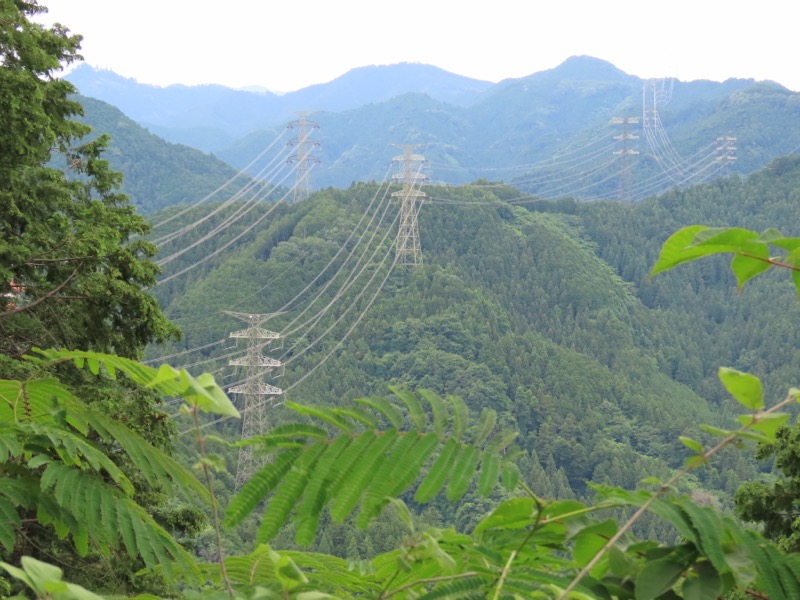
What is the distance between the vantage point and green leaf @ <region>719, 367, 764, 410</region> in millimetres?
990

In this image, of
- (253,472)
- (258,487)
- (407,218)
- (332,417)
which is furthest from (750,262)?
(407,218)

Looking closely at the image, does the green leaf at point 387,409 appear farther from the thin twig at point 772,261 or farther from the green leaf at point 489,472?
the thin twig at point 772,261

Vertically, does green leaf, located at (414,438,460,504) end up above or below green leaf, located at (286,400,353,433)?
below

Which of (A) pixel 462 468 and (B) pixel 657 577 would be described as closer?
(B) pixel 657 577

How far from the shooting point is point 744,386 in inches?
39.8

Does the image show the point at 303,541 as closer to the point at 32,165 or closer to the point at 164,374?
the point at 164,374

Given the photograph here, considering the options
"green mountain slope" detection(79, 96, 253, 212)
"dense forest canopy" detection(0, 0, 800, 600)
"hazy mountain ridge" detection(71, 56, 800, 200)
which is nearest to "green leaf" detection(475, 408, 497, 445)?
"dense forest canopy" detection(0, 0, 800, 600)

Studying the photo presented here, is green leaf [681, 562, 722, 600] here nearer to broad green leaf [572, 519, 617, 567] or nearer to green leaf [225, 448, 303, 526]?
broad green leaf [572, 519, 617, 567]

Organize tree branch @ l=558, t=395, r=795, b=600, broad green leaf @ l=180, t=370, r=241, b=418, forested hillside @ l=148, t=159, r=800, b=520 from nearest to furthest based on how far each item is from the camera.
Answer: broad green leaf @ l=180, t=370, r=241, b=418 < tree branch @ l=558, t=395, r=795, b=600 < forested hillside @ l=148, t=159, r=800, b=520

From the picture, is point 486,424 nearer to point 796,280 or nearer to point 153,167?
point 796,280

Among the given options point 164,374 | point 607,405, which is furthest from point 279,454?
point 607,405

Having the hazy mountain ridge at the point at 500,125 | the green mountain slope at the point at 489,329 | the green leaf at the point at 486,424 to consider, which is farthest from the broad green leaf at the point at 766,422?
the hazy mountain ridge at the point at 500,125

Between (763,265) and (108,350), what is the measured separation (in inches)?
285

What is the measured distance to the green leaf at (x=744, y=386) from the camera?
0.99 meters
